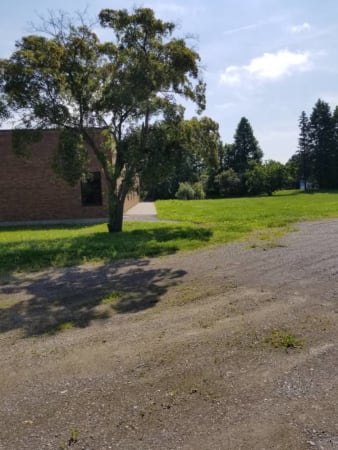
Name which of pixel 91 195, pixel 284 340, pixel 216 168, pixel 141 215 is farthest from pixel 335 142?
pixel 284 340

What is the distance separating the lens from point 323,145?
61.0 meters

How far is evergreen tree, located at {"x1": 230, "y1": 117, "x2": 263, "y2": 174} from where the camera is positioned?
73375mm

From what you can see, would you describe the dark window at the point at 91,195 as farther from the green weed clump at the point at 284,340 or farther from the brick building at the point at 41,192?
the green weed clump at the point at 284,340

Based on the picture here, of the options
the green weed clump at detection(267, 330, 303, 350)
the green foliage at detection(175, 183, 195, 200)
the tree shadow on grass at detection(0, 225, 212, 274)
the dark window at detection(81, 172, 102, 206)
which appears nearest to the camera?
the green weed clump at detection(267, 330, 303, 350)

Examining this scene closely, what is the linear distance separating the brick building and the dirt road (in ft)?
53.7

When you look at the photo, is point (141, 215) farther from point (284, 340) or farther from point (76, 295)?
point (284, 340)

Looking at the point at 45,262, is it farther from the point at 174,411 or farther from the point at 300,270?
the point at 174,411

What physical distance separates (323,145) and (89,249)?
5768 centimetres

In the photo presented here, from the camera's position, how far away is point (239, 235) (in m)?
12.3

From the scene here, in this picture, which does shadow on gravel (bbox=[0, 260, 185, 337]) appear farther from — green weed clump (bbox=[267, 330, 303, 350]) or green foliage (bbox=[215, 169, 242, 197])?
green foliage (bbox=[215, 169, 242, 197])

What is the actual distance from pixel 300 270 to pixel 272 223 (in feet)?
26.1

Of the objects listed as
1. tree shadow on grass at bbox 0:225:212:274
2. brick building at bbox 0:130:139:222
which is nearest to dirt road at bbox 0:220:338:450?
tree shadow on grass at bbox 0:225:212:274

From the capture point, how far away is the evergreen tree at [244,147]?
241ft

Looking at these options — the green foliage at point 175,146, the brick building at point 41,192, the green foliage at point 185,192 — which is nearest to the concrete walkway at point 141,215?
the brick building at point 41,192
